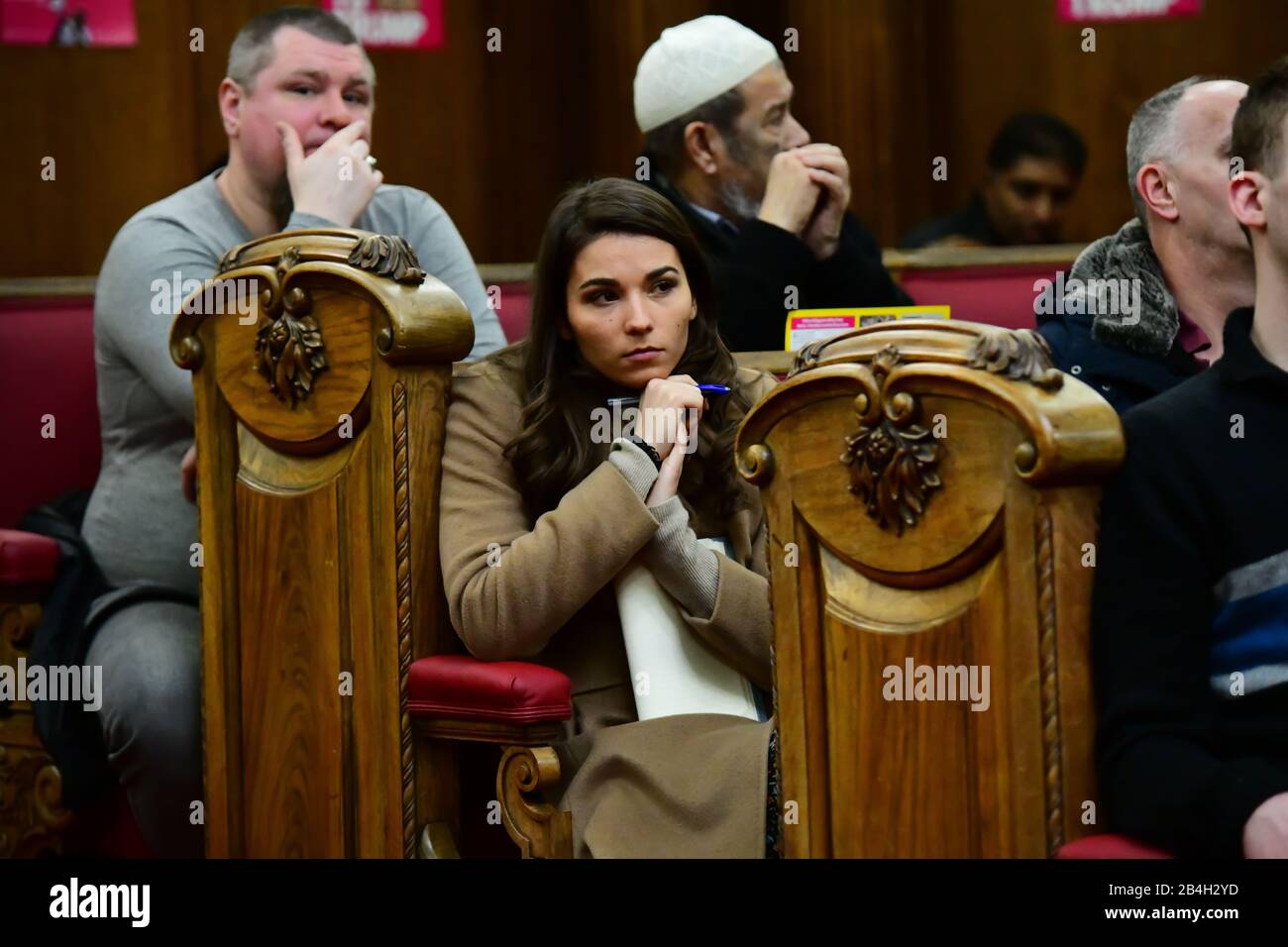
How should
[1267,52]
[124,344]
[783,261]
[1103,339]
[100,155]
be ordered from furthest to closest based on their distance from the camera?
[1267,52], [100,155], [783,261], [124,344], [1103,339]

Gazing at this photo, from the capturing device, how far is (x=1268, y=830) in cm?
164

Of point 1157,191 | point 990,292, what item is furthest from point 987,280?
point 1157,191

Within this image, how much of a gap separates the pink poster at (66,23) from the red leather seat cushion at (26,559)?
2.57 m

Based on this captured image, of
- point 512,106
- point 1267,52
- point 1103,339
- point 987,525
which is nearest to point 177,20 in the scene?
point 512,106

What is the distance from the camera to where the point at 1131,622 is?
1819 millimetres

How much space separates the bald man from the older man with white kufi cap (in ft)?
2.78

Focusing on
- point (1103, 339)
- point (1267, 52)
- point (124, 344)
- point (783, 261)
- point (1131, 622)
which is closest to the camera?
point (1131, 622)

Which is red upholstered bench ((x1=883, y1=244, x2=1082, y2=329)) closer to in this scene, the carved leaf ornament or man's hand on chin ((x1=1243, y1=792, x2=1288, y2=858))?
the carved leaf ornament

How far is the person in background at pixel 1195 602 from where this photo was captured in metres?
1.74

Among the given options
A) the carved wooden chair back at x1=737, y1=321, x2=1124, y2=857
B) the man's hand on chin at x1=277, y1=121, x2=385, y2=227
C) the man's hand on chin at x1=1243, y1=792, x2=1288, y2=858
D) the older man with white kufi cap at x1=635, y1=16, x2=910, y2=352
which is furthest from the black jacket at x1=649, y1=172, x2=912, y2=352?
the man's hand on chin at x1=1243, y1=792, x2=1288, y2=858

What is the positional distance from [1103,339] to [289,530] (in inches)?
44.8

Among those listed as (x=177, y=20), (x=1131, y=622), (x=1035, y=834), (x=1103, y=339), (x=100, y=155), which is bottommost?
(x=1035, y=834)

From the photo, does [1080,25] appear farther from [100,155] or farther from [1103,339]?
[1103,339]
